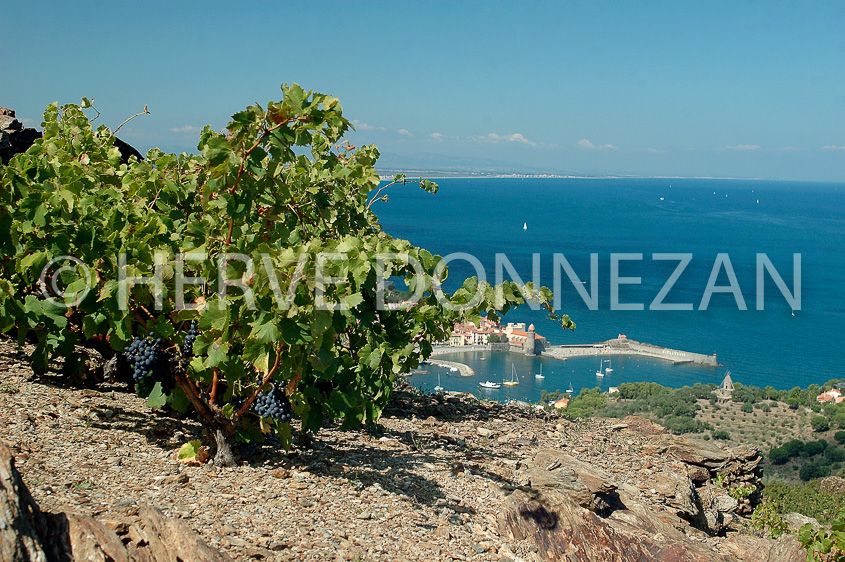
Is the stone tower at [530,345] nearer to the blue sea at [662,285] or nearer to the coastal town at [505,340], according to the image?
the coastal town at [505,340]

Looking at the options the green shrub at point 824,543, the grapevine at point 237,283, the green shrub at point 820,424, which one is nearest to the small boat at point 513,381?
the green shrub at point 820,424

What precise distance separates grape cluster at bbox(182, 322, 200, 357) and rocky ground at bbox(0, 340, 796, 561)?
853 mm

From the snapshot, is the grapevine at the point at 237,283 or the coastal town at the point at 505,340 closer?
the grapevine at the point at 237,283

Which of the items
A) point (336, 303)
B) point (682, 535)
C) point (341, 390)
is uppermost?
point (336, 303)

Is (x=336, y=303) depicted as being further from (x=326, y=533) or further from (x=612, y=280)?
(x=612, y=280)

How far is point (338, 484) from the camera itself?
209 inches

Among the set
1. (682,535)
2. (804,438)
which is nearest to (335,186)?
(682,535)

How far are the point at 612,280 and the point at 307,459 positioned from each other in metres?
90.7

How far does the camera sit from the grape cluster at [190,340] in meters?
4.90

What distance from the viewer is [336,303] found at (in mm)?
4168

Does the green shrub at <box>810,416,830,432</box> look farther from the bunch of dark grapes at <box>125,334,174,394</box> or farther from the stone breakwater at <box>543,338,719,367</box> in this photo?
the bunch of dark grapes at <box>125,334,174,394</box>

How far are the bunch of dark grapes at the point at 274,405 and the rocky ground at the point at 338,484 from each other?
596 mm

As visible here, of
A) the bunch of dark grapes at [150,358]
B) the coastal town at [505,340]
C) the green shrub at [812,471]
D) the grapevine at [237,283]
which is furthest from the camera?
the coastal town at [505,340]

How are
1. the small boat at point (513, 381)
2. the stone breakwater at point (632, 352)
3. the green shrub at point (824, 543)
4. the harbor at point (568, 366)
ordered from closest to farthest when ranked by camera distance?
the green shrub at point (824, 543), the small boat at point (513, 381), the harbor at point (568, 366), the stone breakwater at point (632, 352)
